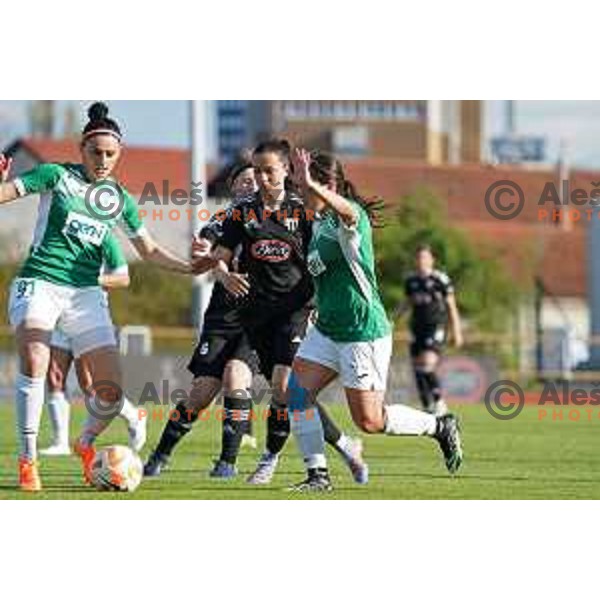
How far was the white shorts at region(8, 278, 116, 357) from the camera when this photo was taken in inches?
487

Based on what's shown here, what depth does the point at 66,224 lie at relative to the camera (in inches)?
492

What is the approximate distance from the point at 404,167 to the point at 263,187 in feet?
223

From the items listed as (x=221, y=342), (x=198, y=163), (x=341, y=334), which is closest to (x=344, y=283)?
(x=341, y=334)

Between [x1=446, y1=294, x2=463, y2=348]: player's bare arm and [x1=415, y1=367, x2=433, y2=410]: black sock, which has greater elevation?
[x1=446, y1=294, x2=463, y2=348]: player's bare arm

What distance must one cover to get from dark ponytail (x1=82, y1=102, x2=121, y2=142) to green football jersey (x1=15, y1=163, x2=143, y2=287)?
0.81 feet

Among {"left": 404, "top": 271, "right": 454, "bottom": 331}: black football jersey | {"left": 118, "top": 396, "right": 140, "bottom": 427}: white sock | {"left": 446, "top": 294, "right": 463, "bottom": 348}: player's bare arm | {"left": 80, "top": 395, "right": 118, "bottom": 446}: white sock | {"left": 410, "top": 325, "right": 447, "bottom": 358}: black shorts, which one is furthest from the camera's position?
{"left": 410, "top": 325, "right": 447, "bottom": 358}: black shorts

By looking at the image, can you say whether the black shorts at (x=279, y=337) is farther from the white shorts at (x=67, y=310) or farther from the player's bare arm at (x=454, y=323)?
the player's bare arm at (x=454, y=323)

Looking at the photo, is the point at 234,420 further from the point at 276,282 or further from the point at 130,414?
the point at 130,414

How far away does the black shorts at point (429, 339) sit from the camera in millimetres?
23453

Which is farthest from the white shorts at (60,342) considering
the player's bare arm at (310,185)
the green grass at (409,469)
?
the player's bare arm at (310,185)

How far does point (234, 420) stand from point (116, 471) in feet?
4.24

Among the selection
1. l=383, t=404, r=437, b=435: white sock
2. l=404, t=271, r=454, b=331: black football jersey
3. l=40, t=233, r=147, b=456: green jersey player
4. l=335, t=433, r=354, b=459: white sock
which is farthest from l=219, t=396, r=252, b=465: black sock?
l=404, t=271, r=454, b=331: black football jersey

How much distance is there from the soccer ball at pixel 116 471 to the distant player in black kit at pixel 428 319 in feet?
34.7

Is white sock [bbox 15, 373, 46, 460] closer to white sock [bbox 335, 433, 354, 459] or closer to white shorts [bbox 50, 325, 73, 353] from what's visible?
white sock [bbox 335, 433, 354, 459]
